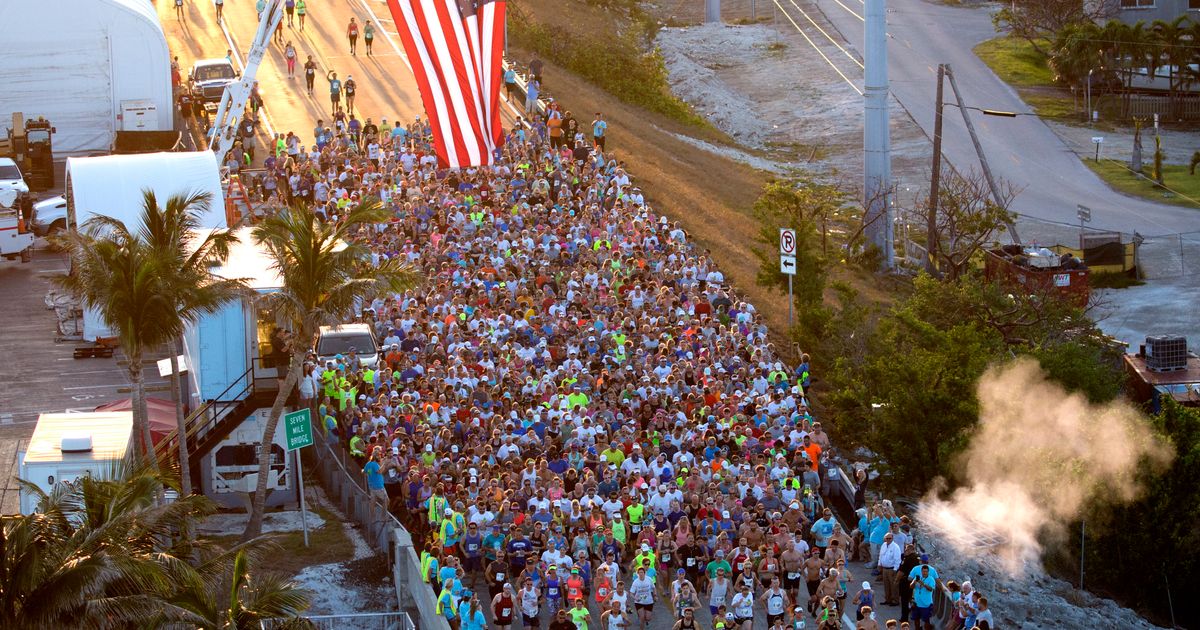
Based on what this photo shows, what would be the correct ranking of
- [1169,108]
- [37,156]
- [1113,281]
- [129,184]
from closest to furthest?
[129,184], [37,156], [1113,281], [1169,108]

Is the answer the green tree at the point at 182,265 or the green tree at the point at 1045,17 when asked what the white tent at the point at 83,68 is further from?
the green tree at the point at 1045,17

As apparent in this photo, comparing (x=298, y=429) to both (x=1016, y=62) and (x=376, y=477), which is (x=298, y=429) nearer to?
(x=376, y=477)

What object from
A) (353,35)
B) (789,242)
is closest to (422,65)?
(789,242)

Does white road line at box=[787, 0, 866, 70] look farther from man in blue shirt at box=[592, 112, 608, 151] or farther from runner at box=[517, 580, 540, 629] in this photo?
runner at box=[517, 580, 540, 629]

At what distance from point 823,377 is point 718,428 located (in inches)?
431

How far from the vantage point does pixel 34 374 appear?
35.3 m

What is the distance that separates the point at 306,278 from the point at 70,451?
4.44 meters

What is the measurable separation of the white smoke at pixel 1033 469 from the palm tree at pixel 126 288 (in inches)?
586

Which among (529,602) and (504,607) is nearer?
(504,607)

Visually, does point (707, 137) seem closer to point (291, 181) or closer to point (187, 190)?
point (291, 181)

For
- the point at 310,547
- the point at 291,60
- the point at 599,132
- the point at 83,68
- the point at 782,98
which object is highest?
the point at 291,60

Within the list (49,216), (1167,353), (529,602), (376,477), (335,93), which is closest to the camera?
(529,602)

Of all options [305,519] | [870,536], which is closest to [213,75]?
[305,519]

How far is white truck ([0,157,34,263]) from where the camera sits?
41.4 meters
